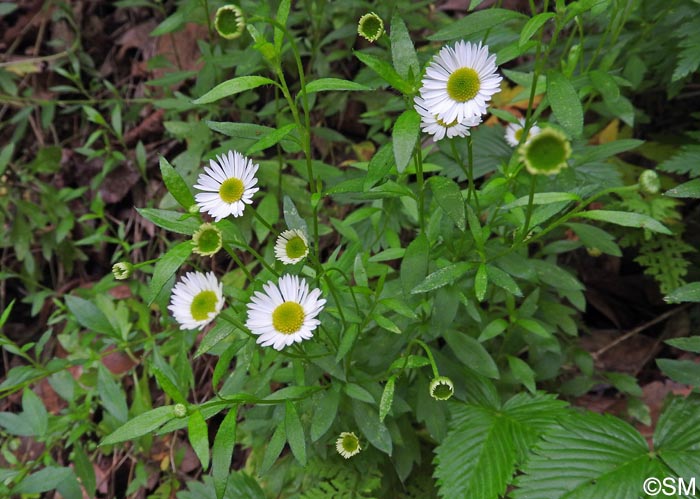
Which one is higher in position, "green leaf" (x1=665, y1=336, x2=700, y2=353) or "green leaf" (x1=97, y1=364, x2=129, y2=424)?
"green leaf" (x1=665, y1=336, x2=700, y2=353)

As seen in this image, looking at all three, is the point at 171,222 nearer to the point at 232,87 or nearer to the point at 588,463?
the point at 232,87

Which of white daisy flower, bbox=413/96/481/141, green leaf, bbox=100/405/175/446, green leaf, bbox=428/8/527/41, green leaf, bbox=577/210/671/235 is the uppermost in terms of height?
green leaf, bbox=428/8/527/41

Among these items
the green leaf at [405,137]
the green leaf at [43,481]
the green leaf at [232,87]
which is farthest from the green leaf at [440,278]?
the green leaf at [43,481]

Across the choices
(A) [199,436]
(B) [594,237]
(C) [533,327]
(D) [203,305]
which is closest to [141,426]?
(A) [199,436]

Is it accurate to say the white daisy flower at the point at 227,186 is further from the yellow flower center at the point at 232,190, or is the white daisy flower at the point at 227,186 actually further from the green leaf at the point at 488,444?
the green leaf at the point at 488,444

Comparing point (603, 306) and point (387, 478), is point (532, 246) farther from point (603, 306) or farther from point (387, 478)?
point (387, 478)

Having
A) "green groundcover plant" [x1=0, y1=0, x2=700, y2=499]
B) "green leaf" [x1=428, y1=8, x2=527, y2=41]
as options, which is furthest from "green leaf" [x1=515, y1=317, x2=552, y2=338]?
"green leaf" [x1=428, y1=8, x2=527, y2=41]

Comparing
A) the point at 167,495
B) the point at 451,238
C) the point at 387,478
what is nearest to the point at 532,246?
the point at 451,238

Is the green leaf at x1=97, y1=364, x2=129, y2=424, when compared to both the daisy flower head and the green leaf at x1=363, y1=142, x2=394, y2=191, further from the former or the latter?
the green leaf at x1=363, y1=142, x2=394, y2=191
